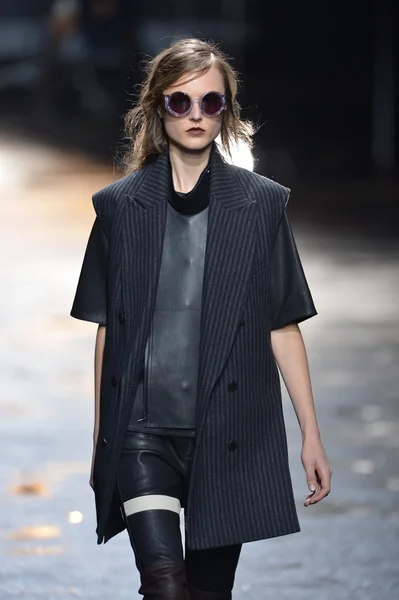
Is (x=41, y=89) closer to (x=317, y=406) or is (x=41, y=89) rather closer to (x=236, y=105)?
(x=317, y=406)

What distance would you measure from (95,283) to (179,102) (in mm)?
475

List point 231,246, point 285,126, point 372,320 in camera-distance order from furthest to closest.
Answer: point 285,126 → point 372,320 → point 231,246

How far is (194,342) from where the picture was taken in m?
4.19

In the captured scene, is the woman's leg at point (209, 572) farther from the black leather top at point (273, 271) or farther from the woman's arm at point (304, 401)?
the black leather top at point (273, 271)

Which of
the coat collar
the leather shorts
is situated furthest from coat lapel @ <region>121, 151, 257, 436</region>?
the leather shorts

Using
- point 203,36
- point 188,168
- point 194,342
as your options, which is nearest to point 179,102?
point 188,168

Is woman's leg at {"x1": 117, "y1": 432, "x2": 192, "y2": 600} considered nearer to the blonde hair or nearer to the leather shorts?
the leather shorts

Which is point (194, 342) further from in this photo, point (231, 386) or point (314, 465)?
point (314, 465)

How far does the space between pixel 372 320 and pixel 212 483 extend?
23.7 feet

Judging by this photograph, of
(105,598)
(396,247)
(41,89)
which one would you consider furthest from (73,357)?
(41,89)

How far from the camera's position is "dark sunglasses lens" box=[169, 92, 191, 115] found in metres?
4.25

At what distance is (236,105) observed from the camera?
4.42m

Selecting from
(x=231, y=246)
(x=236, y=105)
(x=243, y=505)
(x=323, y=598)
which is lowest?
(x=323, y=598)

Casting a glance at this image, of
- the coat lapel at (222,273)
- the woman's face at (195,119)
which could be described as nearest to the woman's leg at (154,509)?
the coat lapel at (222,273)
